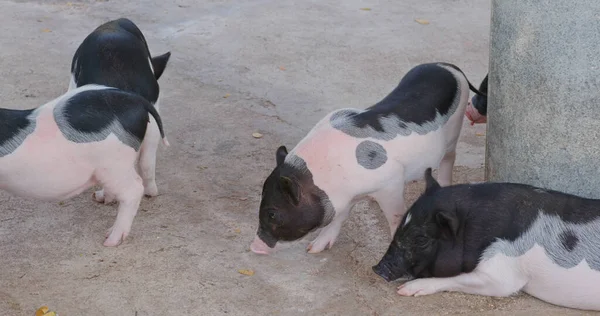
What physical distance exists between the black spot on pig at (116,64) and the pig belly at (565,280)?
2.80m

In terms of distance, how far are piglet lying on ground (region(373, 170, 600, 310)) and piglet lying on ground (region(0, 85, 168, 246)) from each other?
65.5 inches

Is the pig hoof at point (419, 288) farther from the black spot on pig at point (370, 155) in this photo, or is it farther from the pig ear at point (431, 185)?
the black spot on pig at point (370, 155)

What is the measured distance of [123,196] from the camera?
5.74m

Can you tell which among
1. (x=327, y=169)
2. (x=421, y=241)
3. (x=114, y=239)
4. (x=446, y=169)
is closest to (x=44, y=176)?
(x=114, y=239)

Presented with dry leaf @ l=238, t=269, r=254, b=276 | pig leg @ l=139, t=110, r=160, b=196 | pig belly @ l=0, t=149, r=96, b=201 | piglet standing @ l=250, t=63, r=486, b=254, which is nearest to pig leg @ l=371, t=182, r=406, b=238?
piglet standing @ l=250, t=63, r=486, b=254

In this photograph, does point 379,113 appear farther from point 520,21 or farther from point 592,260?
point 592,260

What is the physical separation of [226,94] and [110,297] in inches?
130

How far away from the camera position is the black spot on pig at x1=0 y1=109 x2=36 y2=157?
211 inches

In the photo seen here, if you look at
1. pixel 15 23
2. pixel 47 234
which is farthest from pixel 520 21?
pixel 15 23

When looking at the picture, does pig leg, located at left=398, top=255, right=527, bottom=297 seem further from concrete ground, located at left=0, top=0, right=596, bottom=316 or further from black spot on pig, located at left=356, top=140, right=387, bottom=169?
black spot on pig, located at left=356, top=140, right=387, bottom=169

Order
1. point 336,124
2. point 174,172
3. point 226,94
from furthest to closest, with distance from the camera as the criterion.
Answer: point 226,94 → point 174,172 → point 336,124

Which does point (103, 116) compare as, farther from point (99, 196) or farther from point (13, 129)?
point (99, 196)

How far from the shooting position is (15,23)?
9852mm

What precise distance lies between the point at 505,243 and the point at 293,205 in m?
1.15
